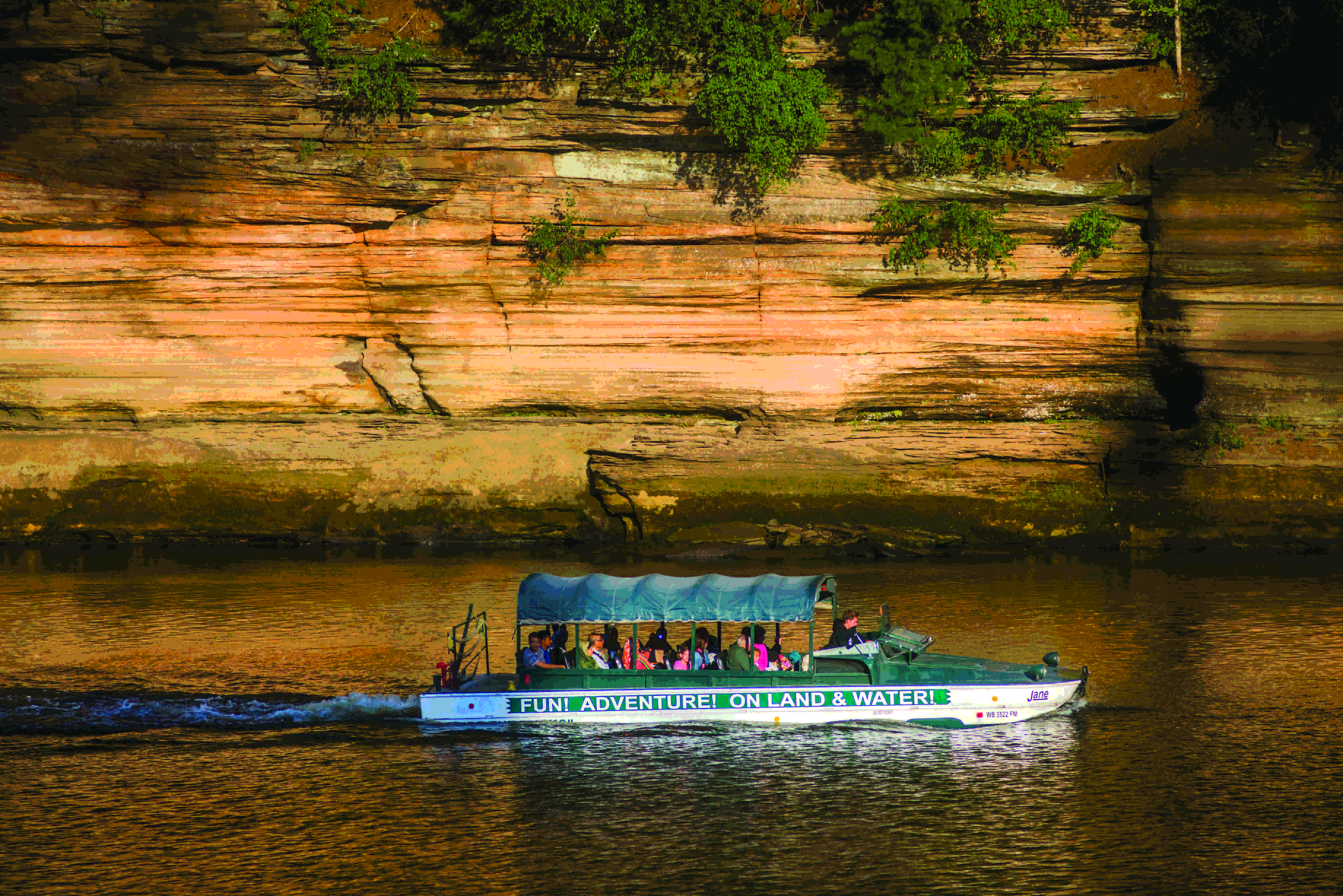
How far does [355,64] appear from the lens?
26594 millimetres

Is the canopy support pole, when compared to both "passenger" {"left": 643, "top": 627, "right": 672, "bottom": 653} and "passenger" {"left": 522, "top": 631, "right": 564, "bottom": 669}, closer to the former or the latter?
"passenger" {"left": 643, "top": 627, "right": 672, "bottom": 653}

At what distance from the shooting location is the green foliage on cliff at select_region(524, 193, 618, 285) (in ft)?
88.1

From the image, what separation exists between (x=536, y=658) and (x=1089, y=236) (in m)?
16.3

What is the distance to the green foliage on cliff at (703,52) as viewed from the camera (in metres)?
25.7

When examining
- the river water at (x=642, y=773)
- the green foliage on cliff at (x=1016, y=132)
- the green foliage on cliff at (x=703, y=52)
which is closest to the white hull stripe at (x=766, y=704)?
the river water at (x=642, y=773)

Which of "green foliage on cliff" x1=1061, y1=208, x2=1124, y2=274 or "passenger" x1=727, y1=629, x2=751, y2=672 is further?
"green foliage on cliff" x1=1061, y1=208, x2=1124, y2=274

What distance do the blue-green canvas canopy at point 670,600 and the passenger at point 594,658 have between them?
0.63 meters

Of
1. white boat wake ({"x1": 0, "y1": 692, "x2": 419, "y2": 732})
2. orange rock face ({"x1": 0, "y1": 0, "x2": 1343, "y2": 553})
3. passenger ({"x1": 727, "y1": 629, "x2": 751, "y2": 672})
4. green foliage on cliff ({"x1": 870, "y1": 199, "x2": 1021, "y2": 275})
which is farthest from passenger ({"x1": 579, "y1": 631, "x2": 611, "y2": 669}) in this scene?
green foliage on cliff ({"x1": 870, "y1": 199, "x2": 1021, "y2": 275})

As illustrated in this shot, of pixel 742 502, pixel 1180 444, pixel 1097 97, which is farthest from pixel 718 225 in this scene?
pixel 1180 444

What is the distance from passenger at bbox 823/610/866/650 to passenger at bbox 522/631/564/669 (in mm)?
3544

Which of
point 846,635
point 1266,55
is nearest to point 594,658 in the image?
point 846,635

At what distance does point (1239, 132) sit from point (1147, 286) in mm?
3638

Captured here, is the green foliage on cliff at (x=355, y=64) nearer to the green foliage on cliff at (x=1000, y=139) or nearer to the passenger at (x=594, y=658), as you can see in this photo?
the green foliage on cliff at (x=1000, y=139)

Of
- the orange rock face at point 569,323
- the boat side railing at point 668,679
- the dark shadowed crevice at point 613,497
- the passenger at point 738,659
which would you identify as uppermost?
the orange rock face at point 569,323
